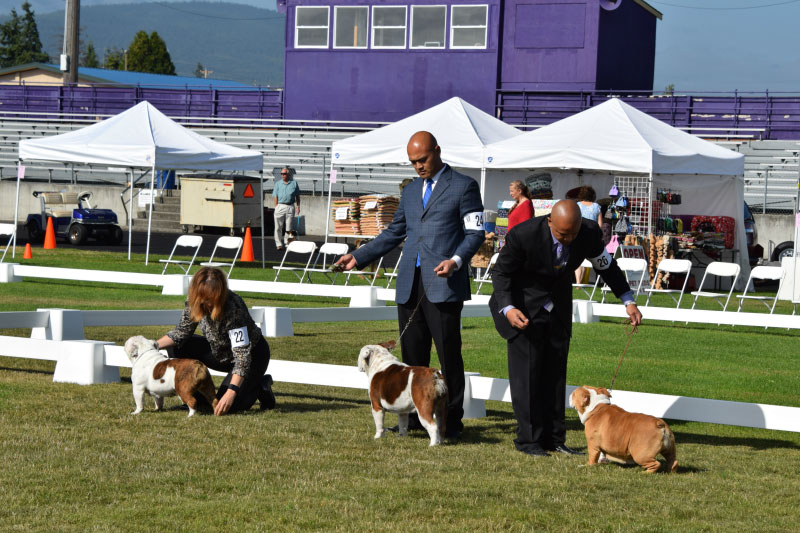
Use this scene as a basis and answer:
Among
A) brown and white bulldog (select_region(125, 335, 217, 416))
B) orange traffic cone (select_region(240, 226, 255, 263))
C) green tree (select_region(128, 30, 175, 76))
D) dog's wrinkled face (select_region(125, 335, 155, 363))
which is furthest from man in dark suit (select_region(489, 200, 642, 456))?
green tree (select_region(128, 30, 175, 76))

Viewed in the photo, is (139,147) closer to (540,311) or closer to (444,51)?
(540,311)

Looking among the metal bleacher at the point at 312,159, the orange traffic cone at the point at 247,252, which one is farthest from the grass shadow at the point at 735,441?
the metal bleacher at the point at 312,159

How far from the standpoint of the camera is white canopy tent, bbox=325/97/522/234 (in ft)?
64.8

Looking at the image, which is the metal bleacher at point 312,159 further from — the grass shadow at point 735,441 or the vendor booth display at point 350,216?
the grass shadow at point 735,441

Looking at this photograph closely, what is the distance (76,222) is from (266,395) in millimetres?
19988

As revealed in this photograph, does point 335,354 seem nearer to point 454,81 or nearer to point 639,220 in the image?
point 639,220

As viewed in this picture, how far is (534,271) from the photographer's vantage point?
6781 mm

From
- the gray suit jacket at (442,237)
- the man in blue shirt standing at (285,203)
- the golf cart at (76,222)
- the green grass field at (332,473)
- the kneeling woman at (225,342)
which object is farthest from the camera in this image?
the golf cart at (76,222)

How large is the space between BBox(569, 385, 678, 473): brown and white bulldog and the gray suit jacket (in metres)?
1.13

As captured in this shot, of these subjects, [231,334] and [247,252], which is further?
[247,252]

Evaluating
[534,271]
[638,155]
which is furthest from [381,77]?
[534,271]

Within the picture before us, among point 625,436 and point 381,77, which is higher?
point 381,77

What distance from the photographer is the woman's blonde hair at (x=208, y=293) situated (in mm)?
7631

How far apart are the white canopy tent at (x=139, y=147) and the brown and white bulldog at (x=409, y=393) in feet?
45.1
